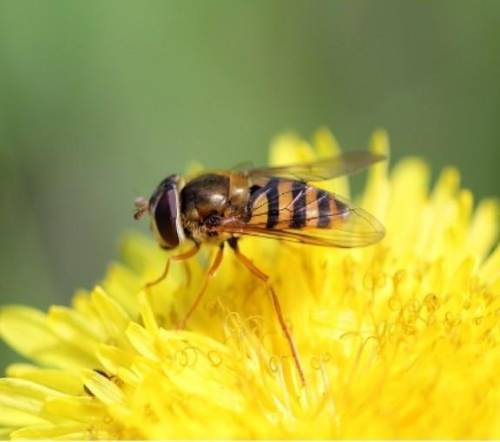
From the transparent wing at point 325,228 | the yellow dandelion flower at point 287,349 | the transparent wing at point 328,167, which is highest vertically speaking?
the transparent wing at point 328,167

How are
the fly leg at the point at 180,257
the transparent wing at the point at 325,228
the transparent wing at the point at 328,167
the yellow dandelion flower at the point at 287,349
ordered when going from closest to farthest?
1. the yellow dandelion flower at the point at 287,349
2. the transparent wing at the point at 325,228
3. the fly leg at the point at 180,257
4. the transparent wing at the point at 328,167

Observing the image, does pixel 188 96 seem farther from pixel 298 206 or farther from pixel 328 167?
pixel 298 206

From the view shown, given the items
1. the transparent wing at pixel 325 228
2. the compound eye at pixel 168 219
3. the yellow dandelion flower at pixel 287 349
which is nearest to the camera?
the yellow dandelion flower at pixel 287 349

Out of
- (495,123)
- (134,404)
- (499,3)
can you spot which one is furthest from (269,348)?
(499,3)

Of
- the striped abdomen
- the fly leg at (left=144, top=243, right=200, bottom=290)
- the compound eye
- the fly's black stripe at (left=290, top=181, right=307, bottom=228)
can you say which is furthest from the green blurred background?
the fly's black stripe at (left=290, top=181, right=307, bottom=228)

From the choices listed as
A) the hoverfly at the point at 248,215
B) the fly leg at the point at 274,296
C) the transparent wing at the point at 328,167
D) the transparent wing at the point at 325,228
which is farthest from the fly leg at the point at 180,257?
the transparent wing at the point at 328,167

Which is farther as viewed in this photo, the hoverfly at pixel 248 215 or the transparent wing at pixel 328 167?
the transparent wing at pixel 328 167

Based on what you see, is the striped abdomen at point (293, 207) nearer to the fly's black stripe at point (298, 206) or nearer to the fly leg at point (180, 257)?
the fly's black stripe at point (298, 206)
